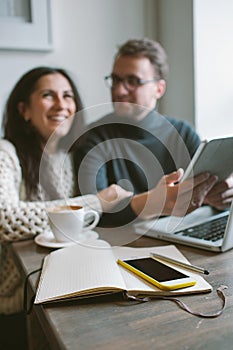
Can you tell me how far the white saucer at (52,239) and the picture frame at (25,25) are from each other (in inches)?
35.9

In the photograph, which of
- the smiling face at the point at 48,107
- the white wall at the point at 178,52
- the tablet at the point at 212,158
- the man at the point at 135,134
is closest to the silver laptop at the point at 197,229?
the tablet at the point at 212,158

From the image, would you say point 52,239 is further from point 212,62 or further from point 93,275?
point 212,62

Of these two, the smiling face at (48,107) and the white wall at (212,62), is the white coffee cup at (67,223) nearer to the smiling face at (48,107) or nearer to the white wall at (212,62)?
the smiling face at (48,107)

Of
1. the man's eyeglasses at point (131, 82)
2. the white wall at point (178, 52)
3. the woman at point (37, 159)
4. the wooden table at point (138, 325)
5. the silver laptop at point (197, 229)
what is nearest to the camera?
the wooden table at point (138, 325)

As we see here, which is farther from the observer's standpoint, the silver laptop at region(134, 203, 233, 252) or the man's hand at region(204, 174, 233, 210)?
the man's hand at region(204, 174, 233, 210)

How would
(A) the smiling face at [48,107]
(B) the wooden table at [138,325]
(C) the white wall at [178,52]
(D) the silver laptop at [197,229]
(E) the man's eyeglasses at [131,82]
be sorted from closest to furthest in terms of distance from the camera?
(B) the wooden table at [138,325]
(D) the silver laptop at [197,229]
(A) the smiling face at [48,107]
(E) the man's eyeglasses at [131,82]
(C) the white wall at [178,52]

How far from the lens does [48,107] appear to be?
3.95 feet

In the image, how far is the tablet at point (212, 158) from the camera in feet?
2.56

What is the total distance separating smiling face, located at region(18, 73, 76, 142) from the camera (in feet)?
3.94

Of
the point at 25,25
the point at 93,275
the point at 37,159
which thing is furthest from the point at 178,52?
the point at 93,275

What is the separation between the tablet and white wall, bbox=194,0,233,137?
0.79m

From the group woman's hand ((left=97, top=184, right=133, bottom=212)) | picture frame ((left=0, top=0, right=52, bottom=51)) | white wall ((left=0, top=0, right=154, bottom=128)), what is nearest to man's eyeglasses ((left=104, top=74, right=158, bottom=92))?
white wall ((left=0, top=0, right=154, bottom=128))

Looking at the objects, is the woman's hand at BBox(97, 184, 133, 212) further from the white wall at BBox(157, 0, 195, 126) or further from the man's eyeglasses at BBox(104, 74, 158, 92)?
the white wall at BBox(157, 0, 195, 126)

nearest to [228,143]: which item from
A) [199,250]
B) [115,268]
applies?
[199,250]
